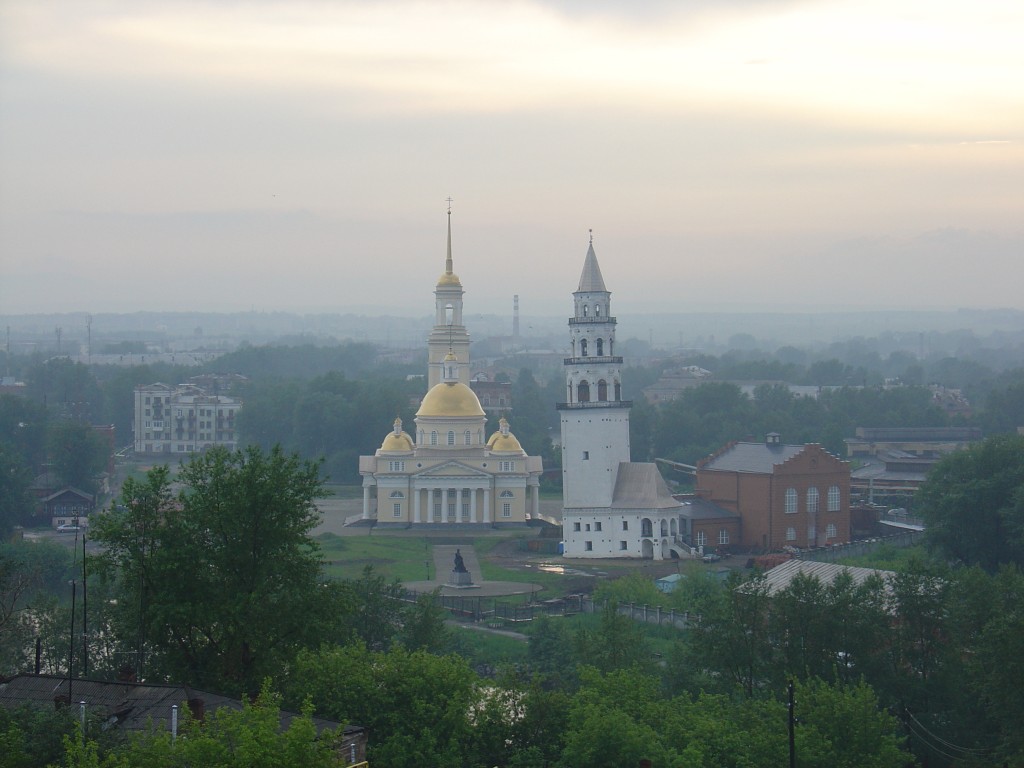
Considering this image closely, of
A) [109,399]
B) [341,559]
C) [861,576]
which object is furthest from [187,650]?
[109,399]

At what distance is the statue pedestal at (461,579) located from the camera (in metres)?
60.9

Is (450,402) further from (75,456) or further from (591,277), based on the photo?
(75,456)

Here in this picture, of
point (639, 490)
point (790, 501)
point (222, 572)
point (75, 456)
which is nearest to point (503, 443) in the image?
point (639, 490)

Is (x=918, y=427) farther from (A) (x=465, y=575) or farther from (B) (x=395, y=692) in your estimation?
(B) (x=395, y=692)

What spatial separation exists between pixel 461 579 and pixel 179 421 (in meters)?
73.5

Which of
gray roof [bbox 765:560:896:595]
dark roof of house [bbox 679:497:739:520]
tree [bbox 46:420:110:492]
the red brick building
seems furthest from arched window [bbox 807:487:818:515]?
tree [bbox 46:420:110:492]

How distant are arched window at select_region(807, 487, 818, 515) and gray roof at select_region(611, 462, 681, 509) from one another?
6440 mm

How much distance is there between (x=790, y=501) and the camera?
7088 centimetres

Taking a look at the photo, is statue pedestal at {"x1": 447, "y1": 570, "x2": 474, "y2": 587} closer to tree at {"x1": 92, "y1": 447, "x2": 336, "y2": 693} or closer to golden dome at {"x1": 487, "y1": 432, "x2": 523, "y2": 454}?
golden dome at {"x1": 487, "y1": 432, "x2": 523, "y2": 454}

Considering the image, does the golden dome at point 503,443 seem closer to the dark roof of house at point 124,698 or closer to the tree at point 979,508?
the tree at point 979,508

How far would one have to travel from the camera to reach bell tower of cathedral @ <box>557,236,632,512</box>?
67.4 metres

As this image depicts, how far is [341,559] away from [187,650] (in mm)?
34928

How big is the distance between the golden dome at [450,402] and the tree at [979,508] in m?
22.5

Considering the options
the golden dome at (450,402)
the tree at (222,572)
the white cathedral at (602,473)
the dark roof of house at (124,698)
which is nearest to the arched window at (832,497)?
the white cathedral at (602,473)
